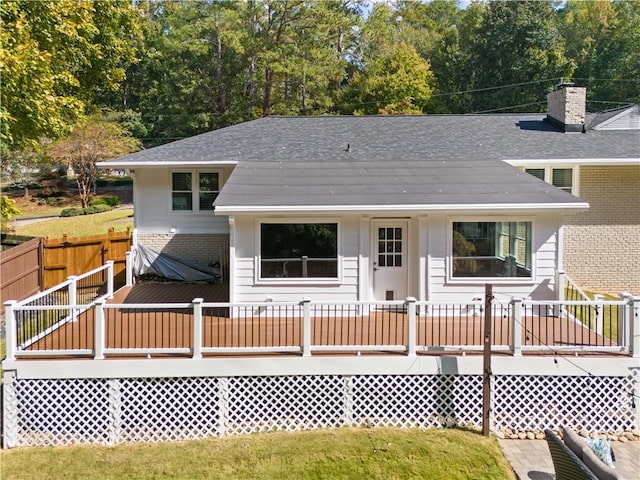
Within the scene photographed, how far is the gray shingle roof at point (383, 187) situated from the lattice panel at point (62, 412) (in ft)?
12.9

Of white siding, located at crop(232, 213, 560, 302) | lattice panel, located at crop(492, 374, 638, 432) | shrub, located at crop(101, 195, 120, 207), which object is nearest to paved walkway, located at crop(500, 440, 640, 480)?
lattice panel, located at crop(492, 374, 638, 432)

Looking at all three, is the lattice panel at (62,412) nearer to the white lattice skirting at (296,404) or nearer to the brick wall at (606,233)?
the white lattice skirting at (296,404)

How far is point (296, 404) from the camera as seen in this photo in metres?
8.26

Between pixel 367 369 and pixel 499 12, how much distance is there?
3914cm

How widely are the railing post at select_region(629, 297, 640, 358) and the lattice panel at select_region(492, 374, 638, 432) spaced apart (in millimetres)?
421

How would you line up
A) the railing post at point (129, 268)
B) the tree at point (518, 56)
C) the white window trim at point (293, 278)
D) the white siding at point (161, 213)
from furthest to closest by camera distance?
the tree at point (518, 56) → the white siding at point (161, 213) → the railing post at point (129, 268) → the white window trim at point (293, 278)

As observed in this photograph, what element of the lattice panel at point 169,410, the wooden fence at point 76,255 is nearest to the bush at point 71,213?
the wooden fence at point 76,255

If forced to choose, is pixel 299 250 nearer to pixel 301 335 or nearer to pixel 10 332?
pixel 301 335

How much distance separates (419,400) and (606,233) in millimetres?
9623

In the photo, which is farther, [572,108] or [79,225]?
[79,225]

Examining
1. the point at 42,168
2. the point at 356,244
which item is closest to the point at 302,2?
the point at 42,168

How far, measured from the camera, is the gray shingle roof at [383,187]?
1007 cm

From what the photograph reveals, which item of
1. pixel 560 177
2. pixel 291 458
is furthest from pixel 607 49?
pixel 291 458

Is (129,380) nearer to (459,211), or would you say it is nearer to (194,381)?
(194,381)
